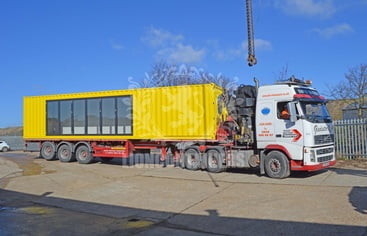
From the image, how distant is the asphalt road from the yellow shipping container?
2.10 metres

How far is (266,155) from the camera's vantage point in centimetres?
1391

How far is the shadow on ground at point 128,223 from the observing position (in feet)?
23.5

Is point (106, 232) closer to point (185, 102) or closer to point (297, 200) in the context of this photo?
point (297, 200)

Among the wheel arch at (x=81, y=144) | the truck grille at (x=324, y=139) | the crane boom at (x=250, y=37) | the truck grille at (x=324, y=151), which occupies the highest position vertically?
the crane boom at (x=250, y=37)

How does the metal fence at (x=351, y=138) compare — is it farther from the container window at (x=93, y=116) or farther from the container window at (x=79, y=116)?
the container window at (x=79, y=116)

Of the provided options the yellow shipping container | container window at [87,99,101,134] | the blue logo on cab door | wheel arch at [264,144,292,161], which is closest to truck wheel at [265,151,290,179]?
wheel arch at [264,144,292,161]

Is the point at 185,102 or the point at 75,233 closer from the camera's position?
the point at 75,233

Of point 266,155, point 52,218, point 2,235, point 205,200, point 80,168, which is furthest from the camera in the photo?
point 80,168

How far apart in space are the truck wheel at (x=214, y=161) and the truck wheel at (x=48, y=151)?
9498 mm

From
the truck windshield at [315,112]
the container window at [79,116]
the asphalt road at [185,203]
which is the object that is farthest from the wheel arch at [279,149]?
the container window at [79,116]

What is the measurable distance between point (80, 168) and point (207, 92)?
7048 mm

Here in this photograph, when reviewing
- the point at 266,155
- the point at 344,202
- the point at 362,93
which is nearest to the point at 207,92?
the point at 266,155

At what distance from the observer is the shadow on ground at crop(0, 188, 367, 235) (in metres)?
7.16

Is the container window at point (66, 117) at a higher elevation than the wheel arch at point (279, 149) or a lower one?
higher
